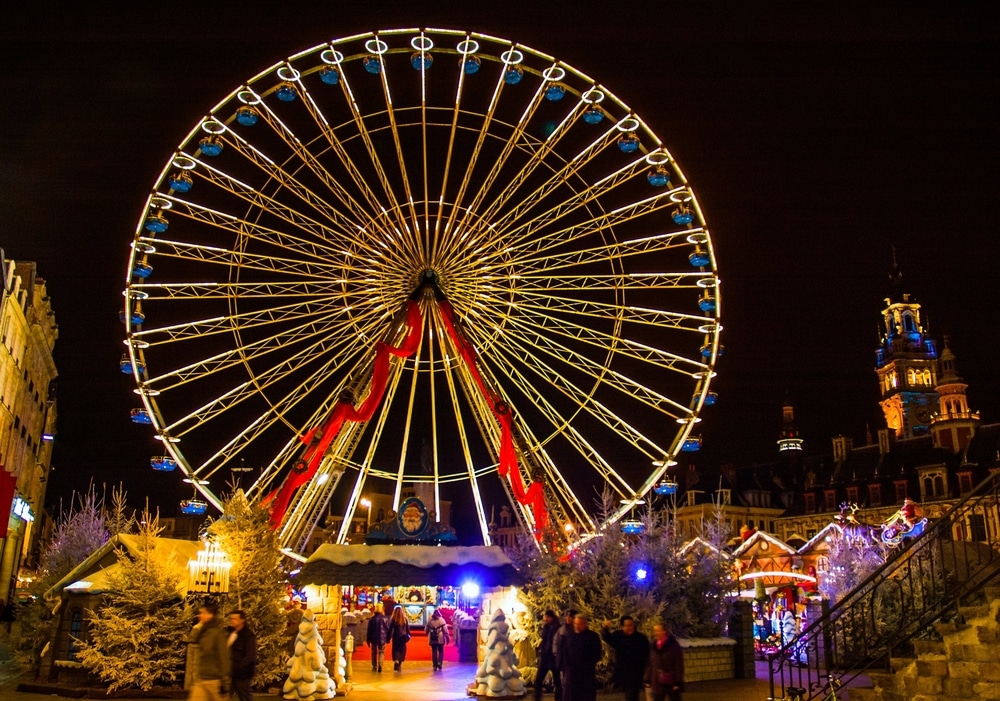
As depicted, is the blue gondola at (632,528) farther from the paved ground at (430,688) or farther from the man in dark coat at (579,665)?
the man in dark coat at (579,665)

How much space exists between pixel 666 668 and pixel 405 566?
34.7ft

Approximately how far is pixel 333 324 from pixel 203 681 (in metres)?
14.1

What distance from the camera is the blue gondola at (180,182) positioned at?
2242 centimetres

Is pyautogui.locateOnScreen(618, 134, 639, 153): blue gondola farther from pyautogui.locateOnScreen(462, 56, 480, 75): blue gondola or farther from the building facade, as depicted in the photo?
the building facade

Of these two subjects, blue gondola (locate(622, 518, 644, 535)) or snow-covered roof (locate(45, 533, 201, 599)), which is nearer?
snow-covered roof (locate(45, 533, 201, 599))

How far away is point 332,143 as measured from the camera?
23.2 m

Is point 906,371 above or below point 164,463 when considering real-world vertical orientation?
above

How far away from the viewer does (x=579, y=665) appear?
11914mm

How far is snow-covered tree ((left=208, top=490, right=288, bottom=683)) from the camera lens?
59.3 ft

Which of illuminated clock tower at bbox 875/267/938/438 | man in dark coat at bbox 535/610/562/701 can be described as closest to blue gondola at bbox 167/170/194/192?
man in dark coat at bbox 535/610/562/701

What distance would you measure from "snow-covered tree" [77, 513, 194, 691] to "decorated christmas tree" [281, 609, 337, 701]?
2190 mm

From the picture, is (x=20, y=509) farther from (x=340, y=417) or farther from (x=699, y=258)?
(x=699, y=258)

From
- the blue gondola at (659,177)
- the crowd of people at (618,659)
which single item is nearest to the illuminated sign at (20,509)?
the blue gondola at (659,177)

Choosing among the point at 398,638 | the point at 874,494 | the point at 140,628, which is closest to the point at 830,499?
the point at 874,494
